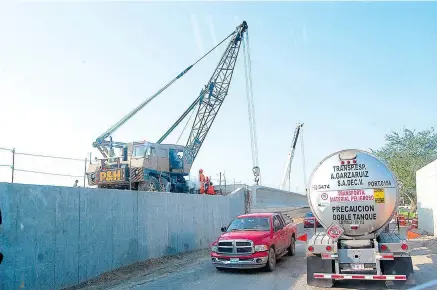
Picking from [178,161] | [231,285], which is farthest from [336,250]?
[178,161]

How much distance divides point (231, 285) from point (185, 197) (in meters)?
7.64

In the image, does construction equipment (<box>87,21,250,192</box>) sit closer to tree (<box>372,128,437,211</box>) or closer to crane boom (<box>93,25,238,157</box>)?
crane boom (<box>93,25,238,157</box>)

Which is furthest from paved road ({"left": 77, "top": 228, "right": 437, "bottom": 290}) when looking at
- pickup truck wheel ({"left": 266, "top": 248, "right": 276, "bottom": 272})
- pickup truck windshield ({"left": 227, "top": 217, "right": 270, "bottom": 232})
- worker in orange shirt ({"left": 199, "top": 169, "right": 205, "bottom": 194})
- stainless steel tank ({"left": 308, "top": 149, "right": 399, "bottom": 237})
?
worker in orange shirt ({"left": 199, "top": 169, "right": 205, "bottom": 194})

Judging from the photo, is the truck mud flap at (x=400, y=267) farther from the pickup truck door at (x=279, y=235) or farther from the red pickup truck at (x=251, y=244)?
the pickup truck door at (x=279, y=235)

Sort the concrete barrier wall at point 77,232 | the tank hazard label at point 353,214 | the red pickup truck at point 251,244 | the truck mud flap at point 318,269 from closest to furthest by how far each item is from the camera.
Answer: the concrete barrier wall at point 77,232
the tank hazard label at point 353,214
the truck mud flap at point 318,269
the red pickup truck at point 251,244

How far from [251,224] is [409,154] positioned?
2968 centimetres

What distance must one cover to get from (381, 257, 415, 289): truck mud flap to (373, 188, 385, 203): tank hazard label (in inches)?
51.4

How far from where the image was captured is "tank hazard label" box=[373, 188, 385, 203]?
8781mm

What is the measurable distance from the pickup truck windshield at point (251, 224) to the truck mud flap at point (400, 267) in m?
4.18

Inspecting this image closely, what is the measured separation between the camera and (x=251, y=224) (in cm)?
1268

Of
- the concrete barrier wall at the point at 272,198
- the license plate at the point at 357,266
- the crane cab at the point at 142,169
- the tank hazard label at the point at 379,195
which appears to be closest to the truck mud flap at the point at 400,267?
the license plate at the point at 357,266

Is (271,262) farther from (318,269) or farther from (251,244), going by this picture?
(318,269)

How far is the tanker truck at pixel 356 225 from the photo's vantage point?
8.63m

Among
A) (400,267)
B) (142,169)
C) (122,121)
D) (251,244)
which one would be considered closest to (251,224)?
(251,244)
